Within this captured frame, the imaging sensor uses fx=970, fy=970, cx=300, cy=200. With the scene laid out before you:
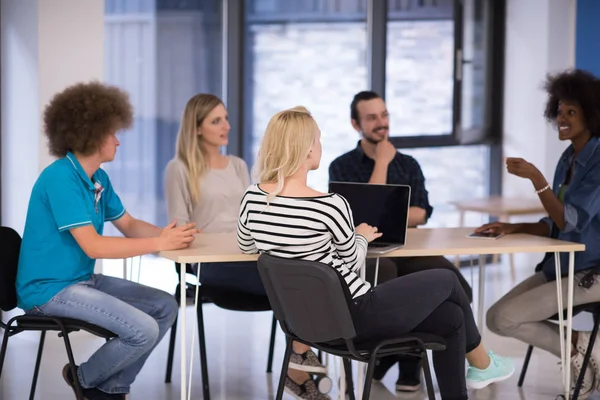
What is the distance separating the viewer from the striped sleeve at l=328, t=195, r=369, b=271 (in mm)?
3016

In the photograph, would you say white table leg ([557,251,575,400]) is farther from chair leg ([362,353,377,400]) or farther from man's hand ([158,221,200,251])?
man's hand ([158,221,200,251])

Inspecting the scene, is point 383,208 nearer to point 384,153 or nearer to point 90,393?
point 384,153

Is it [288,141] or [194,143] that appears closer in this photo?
[288,141]

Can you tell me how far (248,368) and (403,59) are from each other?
2.93 m

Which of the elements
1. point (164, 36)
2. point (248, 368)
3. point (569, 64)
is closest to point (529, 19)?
point (569, 64)

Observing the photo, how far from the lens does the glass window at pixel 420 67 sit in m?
6.54

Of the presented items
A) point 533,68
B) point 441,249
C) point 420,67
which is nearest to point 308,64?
point 420,67

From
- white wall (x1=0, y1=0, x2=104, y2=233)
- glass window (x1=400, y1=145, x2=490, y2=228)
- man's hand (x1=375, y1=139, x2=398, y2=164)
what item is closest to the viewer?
man's hand (x1=375, y1=139, x2=398, y2=164)

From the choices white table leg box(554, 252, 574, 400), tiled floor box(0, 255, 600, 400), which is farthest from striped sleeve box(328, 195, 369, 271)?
tiled floor box(0, 255, 600, 400)

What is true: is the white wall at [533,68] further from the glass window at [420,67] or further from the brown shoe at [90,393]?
the brown shoe at [90,393]

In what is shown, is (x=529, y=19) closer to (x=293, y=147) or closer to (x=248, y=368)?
(x=248, y=368)

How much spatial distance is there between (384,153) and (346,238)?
1350mm

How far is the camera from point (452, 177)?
7.04m

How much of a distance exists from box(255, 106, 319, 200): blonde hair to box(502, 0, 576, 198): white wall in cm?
383
